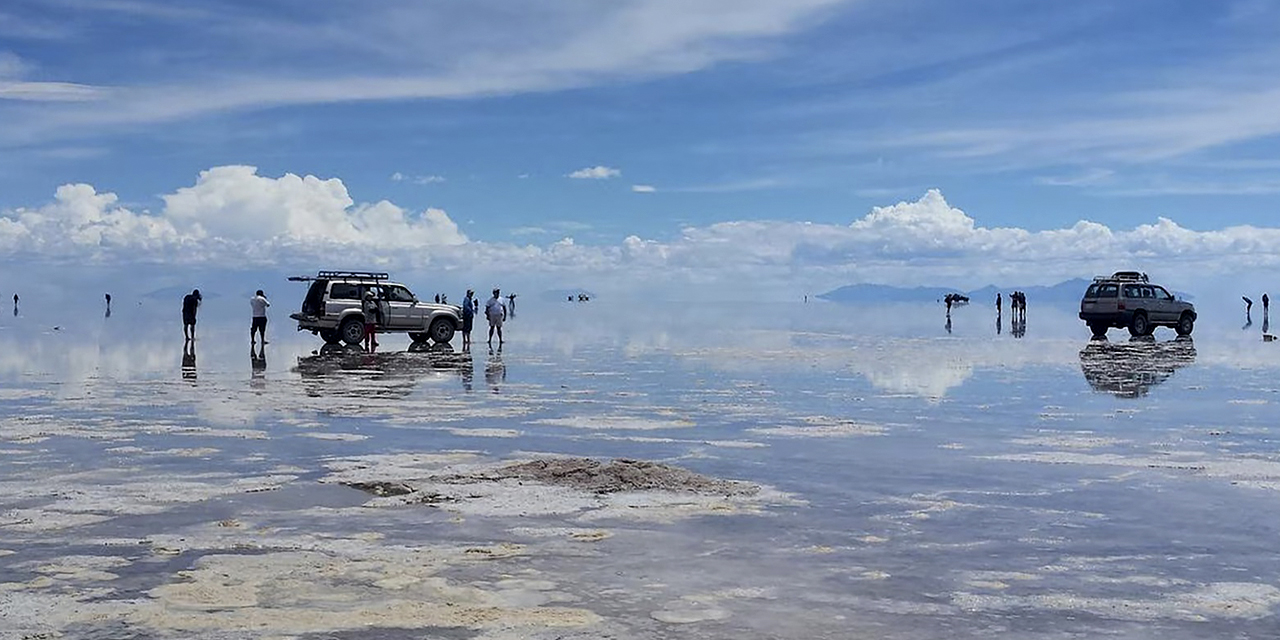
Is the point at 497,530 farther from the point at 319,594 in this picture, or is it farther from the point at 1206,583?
the point at 1206,583

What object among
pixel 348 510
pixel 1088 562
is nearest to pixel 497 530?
pixel 348 510

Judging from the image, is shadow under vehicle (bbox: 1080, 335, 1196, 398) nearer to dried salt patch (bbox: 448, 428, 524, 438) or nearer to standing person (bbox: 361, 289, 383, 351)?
dried salt patch (bbox: 448, 428, 524, 438)

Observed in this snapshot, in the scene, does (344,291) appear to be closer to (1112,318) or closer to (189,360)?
(189,360)

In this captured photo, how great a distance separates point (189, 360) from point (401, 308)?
23.8 ft

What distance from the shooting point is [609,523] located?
10.4m

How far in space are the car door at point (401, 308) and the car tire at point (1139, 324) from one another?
83.9 feet

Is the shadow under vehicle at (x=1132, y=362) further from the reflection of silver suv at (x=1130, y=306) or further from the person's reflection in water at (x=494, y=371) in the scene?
the person's reflection in water at (x=494, y=371)

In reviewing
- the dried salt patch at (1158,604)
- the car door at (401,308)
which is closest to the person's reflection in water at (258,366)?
the car door at (401,308)

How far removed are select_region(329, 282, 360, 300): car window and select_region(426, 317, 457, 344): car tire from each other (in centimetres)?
259

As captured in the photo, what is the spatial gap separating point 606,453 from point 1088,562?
22.7 feet

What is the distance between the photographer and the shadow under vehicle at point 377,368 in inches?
926

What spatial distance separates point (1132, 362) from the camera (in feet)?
Result: 103

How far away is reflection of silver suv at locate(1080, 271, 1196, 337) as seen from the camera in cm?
4575

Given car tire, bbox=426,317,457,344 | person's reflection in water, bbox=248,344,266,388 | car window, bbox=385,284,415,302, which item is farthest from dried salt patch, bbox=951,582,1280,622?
car tire, bbox=426,317,457,344
